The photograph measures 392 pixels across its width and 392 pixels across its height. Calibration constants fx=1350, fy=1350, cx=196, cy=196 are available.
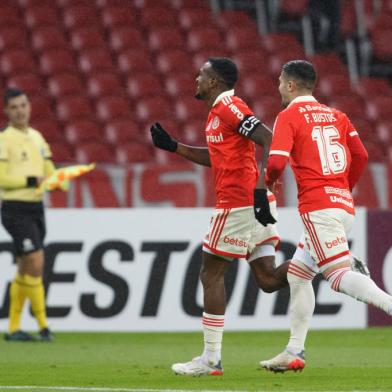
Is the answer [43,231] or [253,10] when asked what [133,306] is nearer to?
[43,231]

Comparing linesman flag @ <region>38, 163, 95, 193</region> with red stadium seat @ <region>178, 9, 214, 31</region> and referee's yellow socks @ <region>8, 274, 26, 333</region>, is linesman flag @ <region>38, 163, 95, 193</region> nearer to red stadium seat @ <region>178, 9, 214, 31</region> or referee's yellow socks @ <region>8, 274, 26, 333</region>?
referee's yellow socks @ <region>8, 274, 26, 333</region>

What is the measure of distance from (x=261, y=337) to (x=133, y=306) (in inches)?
50.2

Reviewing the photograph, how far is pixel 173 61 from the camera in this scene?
19000 mm

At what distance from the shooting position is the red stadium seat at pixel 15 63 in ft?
60.6

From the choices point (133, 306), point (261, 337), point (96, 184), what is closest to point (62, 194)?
point (96, 184)

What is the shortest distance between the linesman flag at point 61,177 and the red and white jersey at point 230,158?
3455mm

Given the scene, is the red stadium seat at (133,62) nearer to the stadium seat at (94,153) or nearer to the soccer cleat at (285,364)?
the stadium seat at (94,153)

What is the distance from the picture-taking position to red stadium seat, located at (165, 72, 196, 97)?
18547mm

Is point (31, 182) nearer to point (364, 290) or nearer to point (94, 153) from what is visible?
point (364, 290)

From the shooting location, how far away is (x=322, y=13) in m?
19.8

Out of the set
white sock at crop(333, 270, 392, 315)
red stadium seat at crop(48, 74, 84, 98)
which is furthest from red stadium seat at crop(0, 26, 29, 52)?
white sock at crop(333, 270, 392, 315)

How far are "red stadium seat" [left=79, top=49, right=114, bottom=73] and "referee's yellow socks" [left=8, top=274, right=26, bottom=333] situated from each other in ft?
25.4

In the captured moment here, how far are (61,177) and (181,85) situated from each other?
7.11 meters

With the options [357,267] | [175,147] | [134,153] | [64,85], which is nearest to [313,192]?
[357,267]
